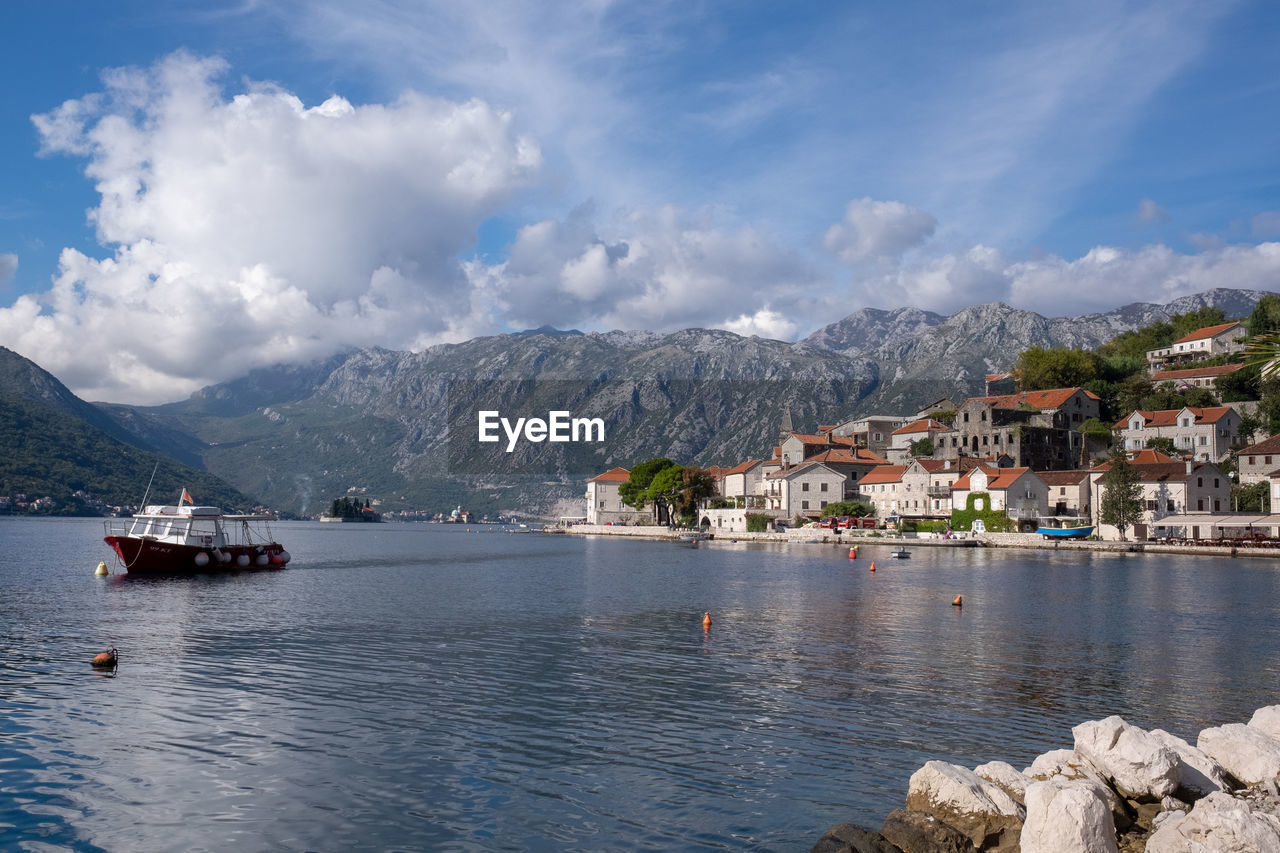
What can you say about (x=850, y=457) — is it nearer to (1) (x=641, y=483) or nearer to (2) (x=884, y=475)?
(2) (x=884, y=475)

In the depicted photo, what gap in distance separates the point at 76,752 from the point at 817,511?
13044 cm

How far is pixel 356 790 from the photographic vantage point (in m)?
16.1

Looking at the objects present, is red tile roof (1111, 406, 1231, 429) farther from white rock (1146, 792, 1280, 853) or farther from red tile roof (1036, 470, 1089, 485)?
white rock (1146, 792, 1280, 853)

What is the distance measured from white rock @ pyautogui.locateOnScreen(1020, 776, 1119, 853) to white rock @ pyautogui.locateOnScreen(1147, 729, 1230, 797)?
9.10 ft

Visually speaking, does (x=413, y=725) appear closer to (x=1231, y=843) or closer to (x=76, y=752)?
(x=76, y=752)

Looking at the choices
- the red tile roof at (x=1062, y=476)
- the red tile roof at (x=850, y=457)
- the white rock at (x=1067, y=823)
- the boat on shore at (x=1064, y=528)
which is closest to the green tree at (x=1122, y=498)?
the boat on shore at (x=1064, y=528)

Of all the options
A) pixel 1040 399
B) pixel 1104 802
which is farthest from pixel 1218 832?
pixel 1040 399

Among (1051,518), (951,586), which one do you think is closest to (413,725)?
(951,586)

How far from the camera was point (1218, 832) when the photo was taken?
11750mm

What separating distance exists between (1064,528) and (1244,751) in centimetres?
10428

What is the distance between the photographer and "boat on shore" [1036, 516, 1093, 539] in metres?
108

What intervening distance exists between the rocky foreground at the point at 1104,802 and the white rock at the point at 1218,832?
13 mm

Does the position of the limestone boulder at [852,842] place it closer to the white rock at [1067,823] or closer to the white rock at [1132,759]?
the white rock at [1067,823]

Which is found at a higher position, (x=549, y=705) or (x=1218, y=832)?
(x=1218, y=832)
